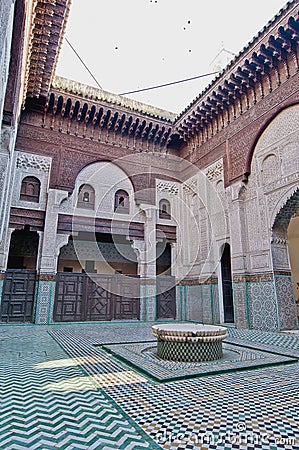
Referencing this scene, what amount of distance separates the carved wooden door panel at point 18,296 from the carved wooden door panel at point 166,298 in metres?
2.47

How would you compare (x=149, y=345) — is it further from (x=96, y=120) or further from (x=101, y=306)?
(x=96, y=120)

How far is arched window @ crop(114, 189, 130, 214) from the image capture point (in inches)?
247

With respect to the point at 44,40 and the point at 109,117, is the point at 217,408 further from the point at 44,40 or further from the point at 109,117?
the point at 109,117

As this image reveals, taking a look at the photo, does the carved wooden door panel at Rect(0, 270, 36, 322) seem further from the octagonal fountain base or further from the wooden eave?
the octagonal fountain base

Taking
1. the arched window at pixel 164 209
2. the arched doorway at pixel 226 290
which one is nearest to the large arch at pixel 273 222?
the arched doorway at pixel 226 290

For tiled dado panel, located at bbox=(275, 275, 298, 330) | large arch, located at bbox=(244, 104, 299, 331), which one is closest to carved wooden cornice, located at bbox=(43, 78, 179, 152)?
large arch, located at bbox=(244, 104, 299, 331)

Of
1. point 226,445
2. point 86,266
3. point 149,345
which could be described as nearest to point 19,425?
point 226,445

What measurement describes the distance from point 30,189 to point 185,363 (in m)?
4.50

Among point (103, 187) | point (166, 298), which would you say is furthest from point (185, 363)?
point (103, 187)

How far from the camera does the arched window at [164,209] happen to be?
668 centimetres

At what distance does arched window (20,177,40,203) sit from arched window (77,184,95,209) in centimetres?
80

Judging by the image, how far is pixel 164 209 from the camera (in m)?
6.74

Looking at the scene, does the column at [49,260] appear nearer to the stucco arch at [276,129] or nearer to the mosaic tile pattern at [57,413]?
the mosaic tile pattern at [57,413]

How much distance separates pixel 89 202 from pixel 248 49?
3863 mm
